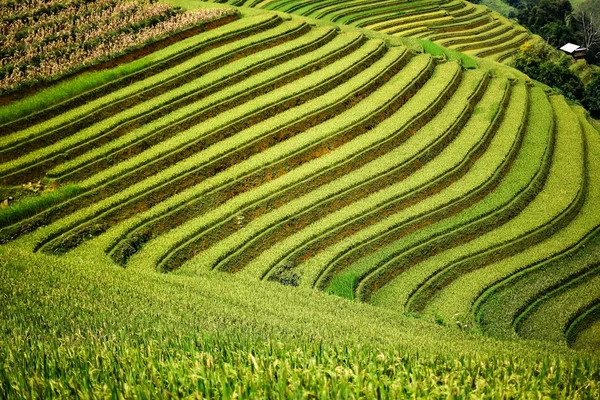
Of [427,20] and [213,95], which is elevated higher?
[427,20]

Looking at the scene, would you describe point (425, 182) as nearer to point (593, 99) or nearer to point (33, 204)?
point (33, 204)

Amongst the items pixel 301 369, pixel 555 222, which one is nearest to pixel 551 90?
pixel 555 222

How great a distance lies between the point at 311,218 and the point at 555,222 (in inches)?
362

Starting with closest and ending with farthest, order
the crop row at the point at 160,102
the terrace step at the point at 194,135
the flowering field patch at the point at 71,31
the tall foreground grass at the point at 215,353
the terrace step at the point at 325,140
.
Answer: the tall foreground grass at the point at 215,353
the terrace step at the point at 325,140
the terrace step at the point at 194,135
the crop row at the point at 160,102
the flowering field patch at the point at 71,31

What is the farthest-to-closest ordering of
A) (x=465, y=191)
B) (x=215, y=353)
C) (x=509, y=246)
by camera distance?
1. (x=465, y=191)
2. (x=509, y=246)
3. (x=215, y=353)

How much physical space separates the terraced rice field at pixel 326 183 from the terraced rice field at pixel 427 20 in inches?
576

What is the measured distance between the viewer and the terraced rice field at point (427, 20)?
39688 mm

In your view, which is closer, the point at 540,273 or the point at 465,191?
the point at 540,273

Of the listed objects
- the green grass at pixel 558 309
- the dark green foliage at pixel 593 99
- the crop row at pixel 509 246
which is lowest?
the green grass at pixel 558 309

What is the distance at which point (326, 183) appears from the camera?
19156mm

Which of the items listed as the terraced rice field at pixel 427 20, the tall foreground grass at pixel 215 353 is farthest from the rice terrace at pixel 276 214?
the terraced rice field at pixel 427 20

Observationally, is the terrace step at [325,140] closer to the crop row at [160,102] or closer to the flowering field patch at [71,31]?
the crop row at [160,102]

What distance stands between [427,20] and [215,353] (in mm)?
44836

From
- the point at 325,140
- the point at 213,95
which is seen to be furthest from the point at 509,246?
the point at 213,95
